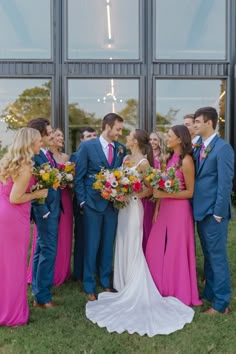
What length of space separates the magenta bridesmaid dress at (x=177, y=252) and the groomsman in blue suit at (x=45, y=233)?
138cm

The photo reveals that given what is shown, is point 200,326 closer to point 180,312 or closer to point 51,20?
point 180,312

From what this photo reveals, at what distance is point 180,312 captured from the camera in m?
4.89

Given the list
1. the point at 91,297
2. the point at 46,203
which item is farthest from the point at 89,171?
the point at 91,297

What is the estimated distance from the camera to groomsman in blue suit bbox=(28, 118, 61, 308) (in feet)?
16.4

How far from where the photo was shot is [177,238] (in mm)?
5273

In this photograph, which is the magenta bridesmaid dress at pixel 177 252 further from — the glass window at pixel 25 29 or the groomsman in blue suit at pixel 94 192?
the glass window at pixel 25 29

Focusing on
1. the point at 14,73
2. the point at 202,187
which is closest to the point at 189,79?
the point at 14,73

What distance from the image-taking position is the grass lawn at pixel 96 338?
403 centimetres

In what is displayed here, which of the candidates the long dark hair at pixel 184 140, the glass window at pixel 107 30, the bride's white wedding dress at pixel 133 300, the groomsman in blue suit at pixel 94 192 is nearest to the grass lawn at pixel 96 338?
the bride's white wedding dress at pixel 133 300

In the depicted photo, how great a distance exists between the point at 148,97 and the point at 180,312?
8182mm

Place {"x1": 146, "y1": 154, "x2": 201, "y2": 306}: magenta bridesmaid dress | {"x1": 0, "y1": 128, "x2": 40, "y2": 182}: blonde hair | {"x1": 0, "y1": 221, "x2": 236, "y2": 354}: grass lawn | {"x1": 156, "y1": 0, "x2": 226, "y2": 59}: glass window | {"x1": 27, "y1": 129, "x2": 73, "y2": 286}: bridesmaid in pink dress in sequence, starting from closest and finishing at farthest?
{"x1": 0, "y1": 221, "x2": 236, "y2": 354}: grass lawn → {"x1": 0, "y1": 128, "x2": 40, "y2": 182}: blonde hair → {"x1": 146, "y1": 154, "x2": 201, "y2": 306}: magenta bridesmaid dress → {"x1": 27, "y1": 129, "x2": 73, "y2": 286}: bridesmaid in pink dress → {"x1": 156, "y1": 0, "x2": 226, "y2": 59}: glass window

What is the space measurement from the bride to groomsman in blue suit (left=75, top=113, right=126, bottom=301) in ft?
0.71

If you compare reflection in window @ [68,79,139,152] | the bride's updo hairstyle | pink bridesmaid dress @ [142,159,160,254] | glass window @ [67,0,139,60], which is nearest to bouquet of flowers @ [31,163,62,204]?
the bride's updo hairstyle

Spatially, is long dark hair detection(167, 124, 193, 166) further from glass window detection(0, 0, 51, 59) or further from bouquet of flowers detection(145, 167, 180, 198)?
glass window detection(0, 0, 51, 59)
